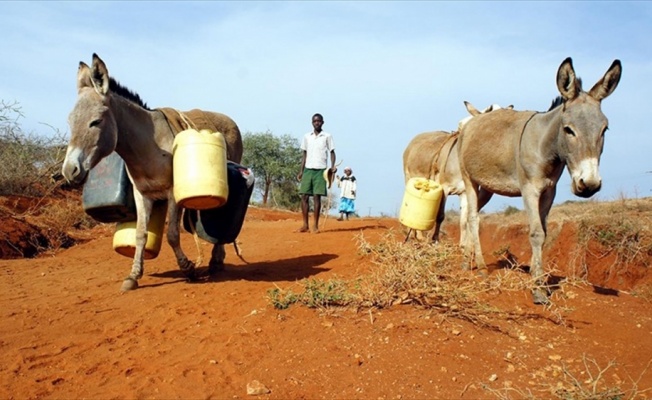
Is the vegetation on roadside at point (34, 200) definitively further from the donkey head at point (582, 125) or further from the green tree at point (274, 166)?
the green tree at point (274, 166)

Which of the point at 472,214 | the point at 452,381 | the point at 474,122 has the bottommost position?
the point at 452,381

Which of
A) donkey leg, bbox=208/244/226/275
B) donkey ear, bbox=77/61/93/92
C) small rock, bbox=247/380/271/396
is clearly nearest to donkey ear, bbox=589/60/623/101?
small rock, bbox=247/380/271/396

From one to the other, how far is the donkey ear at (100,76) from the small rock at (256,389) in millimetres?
3712

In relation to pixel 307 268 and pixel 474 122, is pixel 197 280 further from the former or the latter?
pixel 474 122

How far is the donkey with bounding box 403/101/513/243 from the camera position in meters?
8.36

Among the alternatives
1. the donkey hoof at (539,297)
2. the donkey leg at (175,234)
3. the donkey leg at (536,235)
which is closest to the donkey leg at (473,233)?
the donkey leg at (536,235)

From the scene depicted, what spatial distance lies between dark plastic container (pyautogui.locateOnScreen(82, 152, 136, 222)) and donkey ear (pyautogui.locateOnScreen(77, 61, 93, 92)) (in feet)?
3.65

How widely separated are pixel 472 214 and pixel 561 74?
2254mm

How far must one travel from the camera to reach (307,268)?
23.9 ft

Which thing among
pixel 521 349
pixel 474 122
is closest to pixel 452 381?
pixel 521 349

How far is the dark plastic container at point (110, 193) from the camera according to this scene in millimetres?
6461

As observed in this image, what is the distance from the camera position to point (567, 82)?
5.39 metres

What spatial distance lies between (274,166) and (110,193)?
73.6 ft

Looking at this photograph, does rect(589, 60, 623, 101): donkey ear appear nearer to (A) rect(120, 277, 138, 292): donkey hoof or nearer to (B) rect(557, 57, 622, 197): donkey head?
(B) rect(557, 57, 622, 197): donkey head
